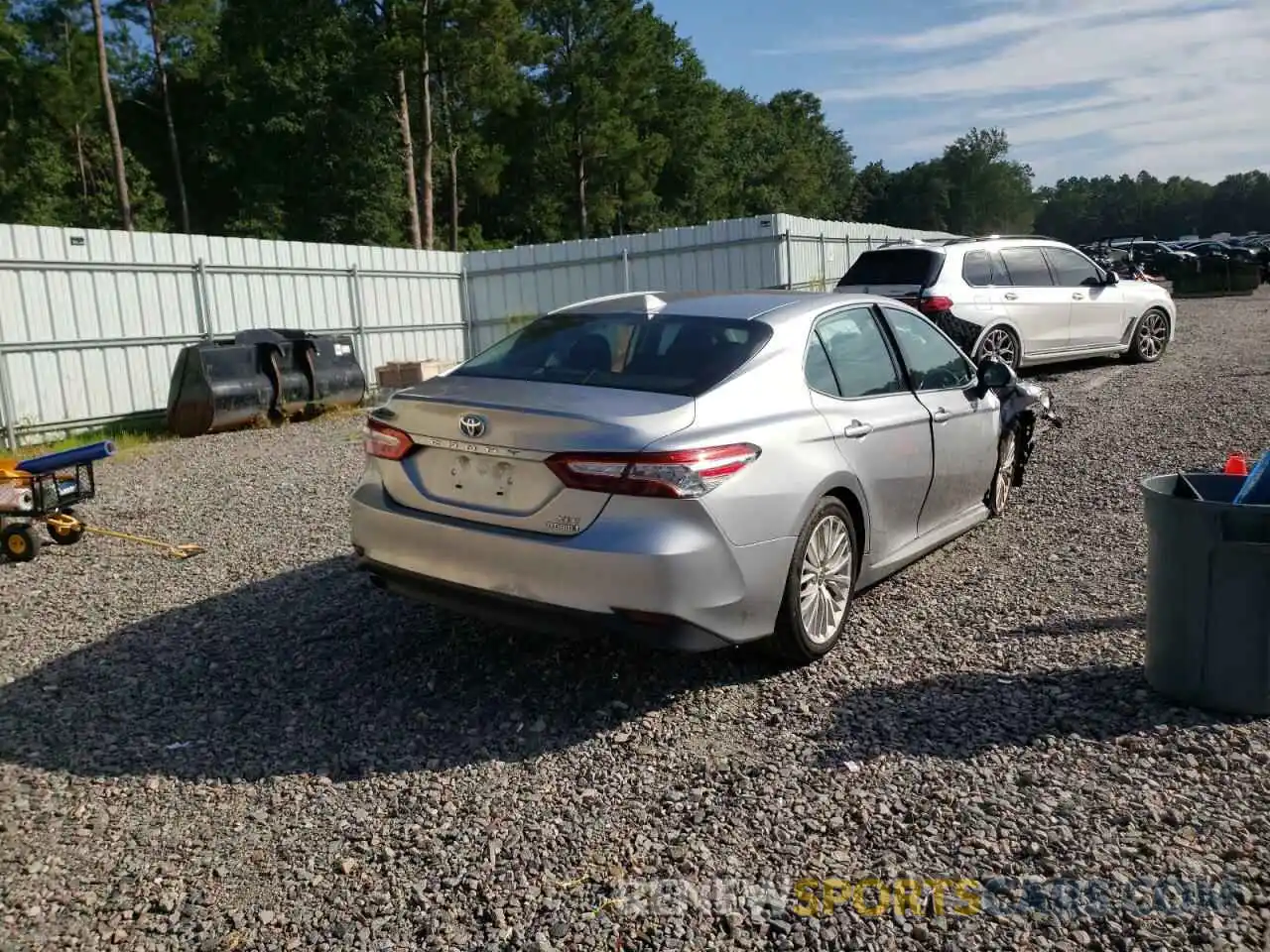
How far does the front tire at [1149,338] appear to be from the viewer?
13.4 m

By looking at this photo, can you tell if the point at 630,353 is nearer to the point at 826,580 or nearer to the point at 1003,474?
the point at 826,580

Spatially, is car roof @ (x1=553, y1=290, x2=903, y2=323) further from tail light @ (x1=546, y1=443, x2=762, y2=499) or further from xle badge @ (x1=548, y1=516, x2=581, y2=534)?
xle badge @ (x1=548, y1=516, x2=581, y2=534)

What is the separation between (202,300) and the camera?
46.3ft

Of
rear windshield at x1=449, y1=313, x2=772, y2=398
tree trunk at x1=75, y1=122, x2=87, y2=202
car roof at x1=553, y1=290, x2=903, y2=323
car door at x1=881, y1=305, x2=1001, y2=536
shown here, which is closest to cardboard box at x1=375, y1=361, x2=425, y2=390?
car roof at x1=553, y1=290, x2=903, y2=323

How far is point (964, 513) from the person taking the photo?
221 inches

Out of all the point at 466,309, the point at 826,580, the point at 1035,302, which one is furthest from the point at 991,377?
the point at 466,309

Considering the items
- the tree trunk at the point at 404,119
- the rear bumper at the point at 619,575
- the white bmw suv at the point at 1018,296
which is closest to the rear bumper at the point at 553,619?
the rear bumper at the point at 619,575

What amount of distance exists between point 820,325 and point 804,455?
85 centimetres

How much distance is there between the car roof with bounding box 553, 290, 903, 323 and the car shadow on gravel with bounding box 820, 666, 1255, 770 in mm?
1678

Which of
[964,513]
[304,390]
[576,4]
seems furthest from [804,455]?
[576,4]

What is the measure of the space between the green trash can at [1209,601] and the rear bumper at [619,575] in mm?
1319

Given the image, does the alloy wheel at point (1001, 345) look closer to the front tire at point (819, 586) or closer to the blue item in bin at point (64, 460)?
the front tire at point (819, 586)

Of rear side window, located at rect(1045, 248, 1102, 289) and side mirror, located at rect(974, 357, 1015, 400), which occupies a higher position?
rear side window, located at rect(1045, 248, 1102, 289)

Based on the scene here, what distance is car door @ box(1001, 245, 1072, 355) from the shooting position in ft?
38.9
